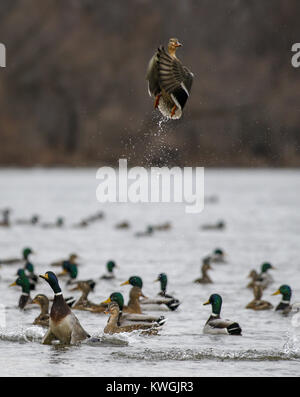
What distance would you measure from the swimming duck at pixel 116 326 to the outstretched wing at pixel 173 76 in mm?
4343

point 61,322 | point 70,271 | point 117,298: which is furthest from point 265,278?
point 61,322

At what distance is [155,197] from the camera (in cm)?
5553

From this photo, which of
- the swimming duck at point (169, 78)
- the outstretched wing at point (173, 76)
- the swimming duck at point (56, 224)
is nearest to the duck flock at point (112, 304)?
the swimming duck at point (169, 78)

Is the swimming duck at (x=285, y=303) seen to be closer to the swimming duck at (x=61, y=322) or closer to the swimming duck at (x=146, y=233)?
the swimming duck at (x=61, y=322)

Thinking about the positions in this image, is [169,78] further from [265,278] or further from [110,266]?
[110,266]

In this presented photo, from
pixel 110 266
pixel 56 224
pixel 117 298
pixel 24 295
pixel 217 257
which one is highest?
pixel 56 224

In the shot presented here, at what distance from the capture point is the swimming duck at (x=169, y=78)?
990 centimetres

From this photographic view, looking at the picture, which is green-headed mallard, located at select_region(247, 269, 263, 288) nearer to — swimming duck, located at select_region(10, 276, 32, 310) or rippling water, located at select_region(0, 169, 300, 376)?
rippling water, located at select_region(0, 169, 300, 376)

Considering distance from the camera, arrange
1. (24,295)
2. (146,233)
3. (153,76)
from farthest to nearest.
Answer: (146,233) < (24,295) < (153,76)

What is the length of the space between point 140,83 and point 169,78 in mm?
128577

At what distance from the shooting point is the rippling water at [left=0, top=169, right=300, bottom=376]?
480 inches

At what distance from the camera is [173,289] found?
1853 centimetres

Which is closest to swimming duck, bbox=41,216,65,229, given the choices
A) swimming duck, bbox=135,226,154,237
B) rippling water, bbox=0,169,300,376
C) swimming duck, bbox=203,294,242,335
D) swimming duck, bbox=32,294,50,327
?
rippling water, bbox=0,169,300,376
